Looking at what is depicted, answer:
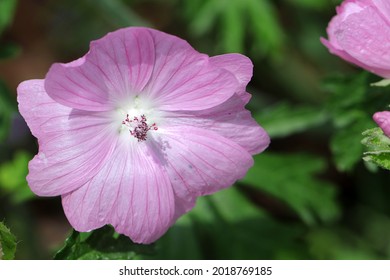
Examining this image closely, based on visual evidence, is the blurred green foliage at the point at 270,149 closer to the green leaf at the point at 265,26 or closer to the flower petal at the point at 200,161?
the green leaf at the point at 265,26

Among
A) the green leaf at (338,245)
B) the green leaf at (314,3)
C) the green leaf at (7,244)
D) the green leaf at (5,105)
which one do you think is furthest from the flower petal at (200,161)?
the green leaf at (314,3)

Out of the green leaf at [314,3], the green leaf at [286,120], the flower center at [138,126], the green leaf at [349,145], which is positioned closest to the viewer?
the flower center at [138,126]

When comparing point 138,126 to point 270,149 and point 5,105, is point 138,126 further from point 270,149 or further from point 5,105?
point 270,149

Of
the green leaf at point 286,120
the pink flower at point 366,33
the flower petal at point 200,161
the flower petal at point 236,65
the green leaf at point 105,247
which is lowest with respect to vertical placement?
the green leaf at point 286,120

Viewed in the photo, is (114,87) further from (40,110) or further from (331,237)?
(331,237)

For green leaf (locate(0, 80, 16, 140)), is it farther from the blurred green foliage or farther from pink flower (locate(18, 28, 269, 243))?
pink flower (locate(18, 28, 269, 243))

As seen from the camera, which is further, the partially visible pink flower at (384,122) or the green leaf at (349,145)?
the green leaf at (349,145)

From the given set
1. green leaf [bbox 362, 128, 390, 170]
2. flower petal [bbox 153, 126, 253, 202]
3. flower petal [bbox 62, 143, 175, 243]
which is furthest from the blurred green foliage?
flower petal [bbox 153, 126, 253, 202]
